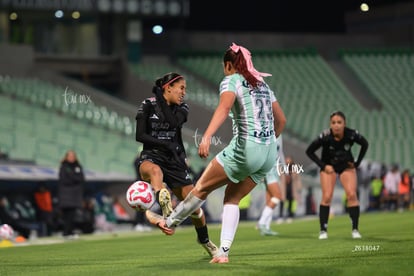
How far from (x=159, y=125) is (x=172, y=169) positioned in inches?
22.5

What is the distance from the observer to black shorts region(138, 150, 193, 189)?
1341 centimetres

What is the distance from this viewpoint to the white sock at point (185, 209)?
11.7 meters

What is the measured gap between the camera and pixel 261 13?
47.3m

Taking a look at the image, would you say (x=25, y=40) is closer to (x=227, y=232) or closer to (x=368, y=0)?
(x=368, y=0)

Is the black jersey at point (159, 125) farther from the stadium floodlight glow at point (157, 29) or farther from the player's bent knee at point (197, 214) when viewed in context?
the stadium floodlight glow at point (157, 29)

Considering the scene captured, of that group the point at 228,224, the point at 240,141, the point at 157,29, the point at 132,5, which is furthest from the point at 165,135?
the point at 157,29

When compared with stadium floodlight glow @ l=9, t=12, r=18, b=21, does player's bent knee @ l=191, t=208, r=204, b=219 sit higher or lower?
lower

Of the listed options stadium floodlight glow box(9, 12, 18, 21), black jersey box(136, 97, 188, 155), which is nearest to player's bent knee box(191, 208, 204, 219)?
black jersey box(136, 97, 188, 155)

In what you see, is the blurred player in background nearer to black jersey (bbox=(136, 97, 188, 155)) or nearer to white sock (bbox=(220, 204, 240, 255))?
white sock (bbox=(220, 204, 240, 255))

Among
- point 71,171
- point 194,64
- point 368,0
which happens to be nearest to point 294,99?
point 194,64

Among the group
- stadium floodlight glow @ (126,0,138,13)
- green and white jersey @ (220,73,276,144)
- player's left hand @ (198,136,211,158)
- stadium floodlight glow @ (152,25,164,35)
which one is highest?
stadium floodlight glow @ (126,0,138,13)

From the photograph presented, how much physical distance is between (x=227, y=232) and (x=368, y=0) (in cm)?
4176

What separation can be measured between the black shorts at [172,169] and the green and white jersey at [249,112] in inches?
82.7

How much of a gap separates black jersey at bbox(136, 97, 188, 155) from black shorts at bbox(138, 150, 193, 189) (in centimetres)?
10
